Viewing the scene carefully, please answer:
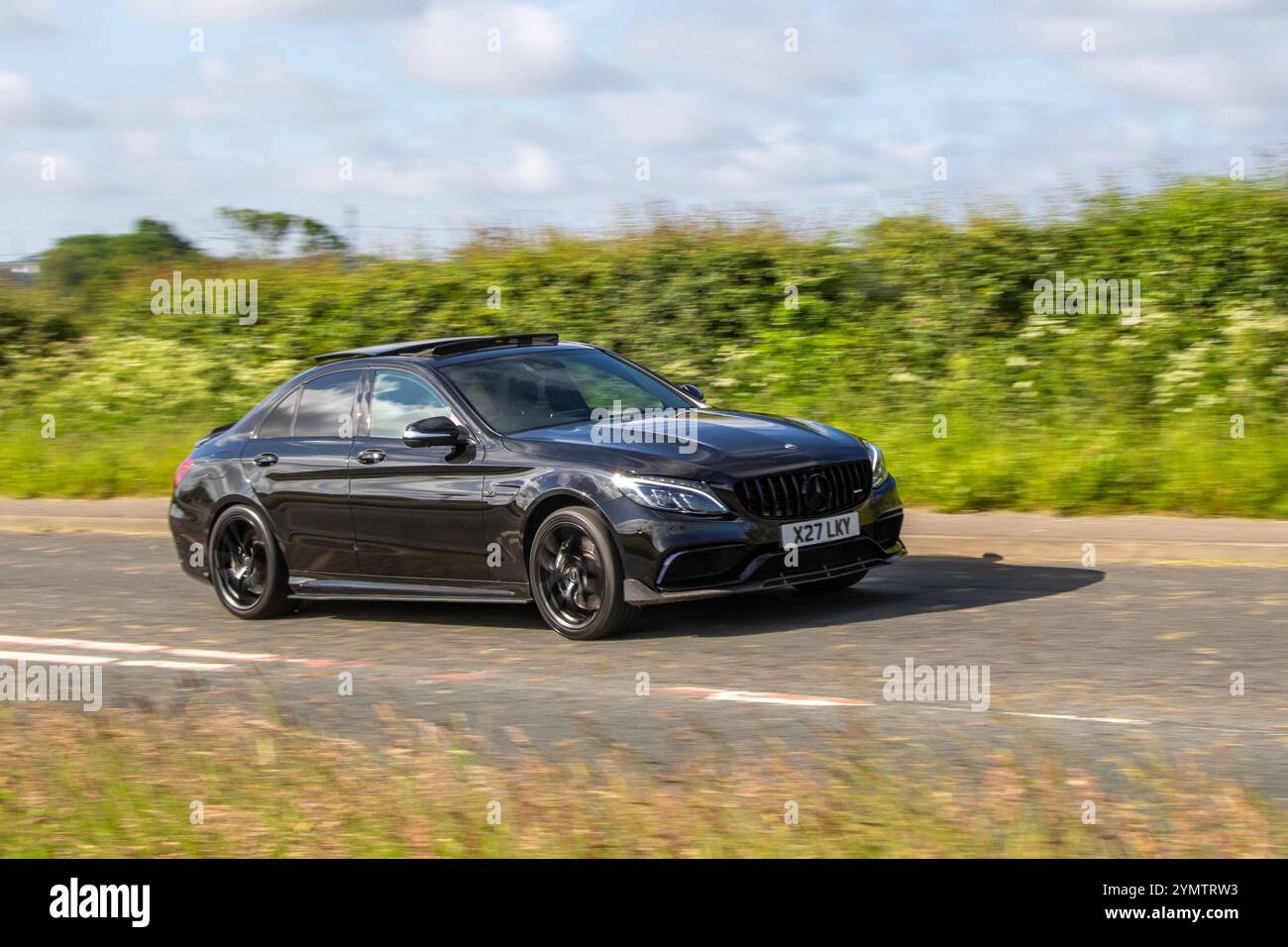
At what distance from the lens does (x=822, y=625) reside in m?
9.77

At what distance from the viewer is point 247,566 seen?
11.5m

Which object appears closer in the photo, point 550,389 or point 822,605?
point 822,605

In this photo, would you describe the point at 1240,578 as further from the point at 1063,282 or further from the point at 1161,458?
the point at 1063,282

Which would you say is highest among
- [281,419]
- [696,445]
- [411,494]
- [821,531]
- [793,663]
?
[281,419]

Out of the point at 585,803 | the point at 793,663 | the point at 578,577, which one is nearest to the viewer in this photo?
the point at 585,803

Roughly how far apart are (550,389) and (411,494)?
106 centimetres

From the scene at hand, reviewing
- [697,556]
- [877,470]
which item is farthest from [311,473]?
[877,470]

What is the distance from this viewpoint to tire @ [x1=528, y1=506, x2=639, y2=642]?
940cm

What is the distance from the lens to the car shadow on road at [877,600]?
994cm

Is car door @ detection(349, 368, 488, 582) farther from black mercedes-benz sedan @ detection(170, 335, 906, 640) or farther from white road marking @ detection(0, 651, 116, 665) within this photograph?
white road marking @ detection(0, 651, 116, 665)

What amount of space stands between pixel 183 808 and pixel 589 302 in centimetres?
1426

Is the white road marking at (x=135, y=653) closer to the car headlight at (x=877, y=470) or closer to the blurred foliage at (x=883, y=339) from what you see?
the car headlight at (x=877, y=470)

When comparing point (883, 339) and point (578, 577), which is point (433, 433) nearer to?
point (578, 577)
